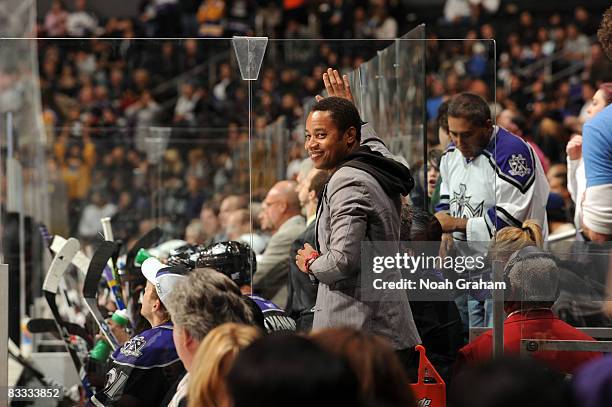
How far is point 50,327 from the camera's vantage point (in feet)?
21.3

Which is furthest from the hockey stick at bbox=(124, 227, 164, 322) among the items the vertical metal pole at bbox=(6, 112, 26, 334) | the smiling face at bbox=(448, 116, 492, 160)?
the smiling face at bbox=(448, 116, 492, 160)

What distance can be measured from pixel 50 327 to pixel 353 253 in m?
2.61

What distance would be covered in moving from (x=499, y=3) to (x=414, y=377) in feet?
43.7

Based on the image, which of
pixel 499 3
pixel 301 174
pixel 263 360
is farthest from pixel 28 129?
pixel 499 3

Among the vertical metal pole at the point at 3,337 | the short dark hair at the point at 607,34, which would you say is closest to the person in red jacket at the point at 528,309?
the short dark hair at the point at 607,34

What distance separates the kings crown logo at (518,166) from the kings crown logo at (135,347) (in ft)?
6.02

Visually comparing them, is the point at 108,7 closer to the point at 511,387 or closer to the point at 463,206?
the point at 463,206

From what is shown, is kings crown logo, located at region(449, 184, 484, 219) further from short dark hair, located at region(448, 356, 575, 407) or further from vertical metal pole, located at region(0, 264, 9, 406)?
short dark hair, located at region(448, 356, 575, 407)

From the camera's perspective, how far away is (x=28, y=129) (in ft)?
29.3

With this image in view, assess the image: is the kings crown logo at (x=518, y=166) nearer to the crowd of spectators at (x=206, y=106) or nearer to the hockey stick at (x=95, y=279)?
the crowd of spectators at (x=206, y=106)

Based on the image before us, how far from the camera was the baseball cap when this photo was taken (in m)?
4.64

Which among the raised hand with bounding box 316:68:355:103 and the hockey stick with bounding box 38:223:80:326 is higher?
the raised hand with bounding box 316:68:355:103

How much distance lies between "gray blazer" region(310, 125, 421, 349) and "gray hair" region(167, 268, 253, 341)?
0.54m

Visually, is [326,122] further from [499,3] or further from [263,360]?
[499,3]
